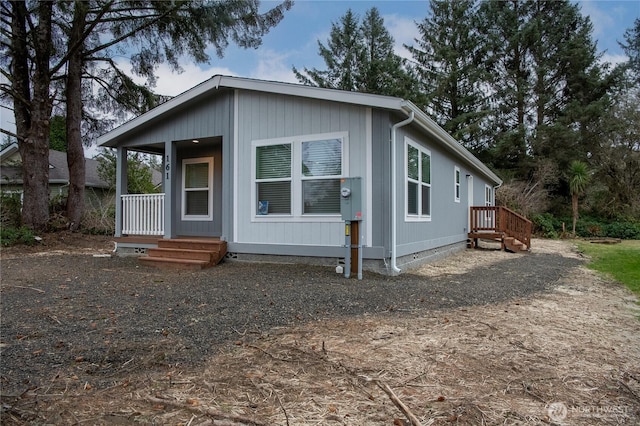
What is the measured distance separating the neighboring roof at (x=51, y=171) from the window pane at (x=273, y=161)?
1347 centimetres

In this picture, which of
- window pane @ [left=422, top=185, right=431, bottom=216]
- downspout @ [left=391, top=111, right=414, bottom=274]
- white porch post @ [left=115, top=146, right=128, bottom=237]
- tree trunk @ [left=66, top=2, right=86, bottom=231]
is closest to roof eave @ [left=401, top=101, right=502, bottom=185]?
downspout @ [left=391, top=111, right=414, bottom=274]

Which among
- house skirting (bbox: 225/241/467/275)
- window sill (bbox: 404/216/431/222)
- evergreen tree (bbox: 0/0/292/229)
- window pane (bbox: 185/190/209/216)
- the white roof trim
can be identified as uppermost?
evergreen tree (bbox: 0/0/292/229)

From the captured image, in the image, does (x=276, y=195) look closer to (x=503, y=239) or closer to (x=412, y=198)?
(x=412, y=198)

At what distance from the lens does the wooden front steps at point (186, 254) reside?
7406 mm

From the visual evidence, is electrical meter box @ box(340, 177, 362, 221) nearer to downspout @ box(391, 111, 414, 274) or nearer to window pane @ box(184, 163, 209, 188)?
downspout @ box(391, 111, 414, 274)

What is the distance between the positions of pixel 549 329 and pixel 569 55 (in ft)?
78.1

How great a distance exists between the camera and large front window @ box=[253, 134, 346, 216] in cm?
702

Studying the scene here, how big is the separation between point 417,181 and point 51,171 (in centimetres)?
1687

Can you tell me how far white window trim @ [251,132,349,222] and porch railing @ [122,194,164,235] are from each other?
2.43 m

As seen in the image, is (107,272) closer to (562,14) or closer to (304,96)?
(304,96)

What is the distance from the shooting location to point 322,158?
7109 mm

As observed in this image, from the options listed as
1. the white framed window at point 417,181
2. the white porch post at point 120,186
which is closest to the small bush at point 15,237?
the white porch post at point 120,186

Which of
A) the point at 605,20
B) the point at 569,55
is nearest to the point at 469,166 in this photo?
the point at 569,55

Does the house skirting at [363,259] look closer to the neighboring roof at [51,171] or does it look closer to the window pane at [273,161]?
the window pane at [273,161]
